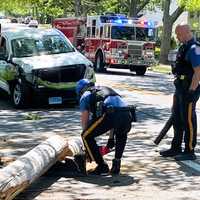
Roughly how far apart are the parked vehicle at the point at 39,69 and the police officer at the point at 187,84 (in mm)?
6027

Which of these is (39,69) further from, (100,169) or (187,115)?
(100,169)

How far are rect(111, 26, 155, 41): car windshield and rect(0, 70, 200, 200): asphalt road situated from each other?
13.1 m

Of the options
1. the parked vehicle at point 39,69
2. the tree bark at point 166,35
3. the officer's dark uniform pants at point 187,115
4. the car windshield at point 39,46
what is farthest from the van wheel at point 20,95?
the tree bark at point 166,35

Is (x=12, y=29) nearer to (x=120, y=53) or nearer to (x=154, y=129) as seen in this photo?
(x=154, y=129)

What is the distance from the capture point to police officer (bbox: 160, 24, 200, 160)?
8.82m

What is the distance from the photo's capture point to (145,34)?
2867cm

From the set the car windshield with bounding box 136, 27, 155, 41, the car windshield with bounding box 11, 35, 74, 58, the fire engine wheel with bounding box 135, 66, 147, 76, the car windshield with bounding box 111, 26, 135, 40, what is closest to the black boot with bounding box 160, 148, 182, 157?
the car windshield with bounding box 11, 35, 74, 58

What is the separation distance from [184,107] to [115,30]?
63.3 feet

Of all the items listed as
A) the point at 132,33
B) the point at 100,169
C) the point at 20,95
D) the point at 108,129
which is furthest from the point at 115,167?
the point at 132,33

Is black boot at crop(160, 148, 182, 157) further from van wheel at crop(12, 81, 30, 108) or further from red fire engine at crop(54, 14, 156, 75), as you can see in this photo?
red fire engine at crop(54, 14, 156, 75)

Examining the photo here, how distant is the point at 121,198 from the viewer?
7035mm

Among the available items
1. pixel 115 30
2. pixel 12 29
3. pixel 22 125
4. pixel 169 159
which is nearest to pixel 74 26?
pixel 115 30

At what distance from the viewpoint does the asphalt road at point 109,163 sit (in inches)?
286

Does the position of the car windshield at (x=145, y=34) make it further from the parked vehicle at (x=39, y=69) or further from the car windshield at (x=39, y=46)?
the parked vehicle at (x=39, y=69)
